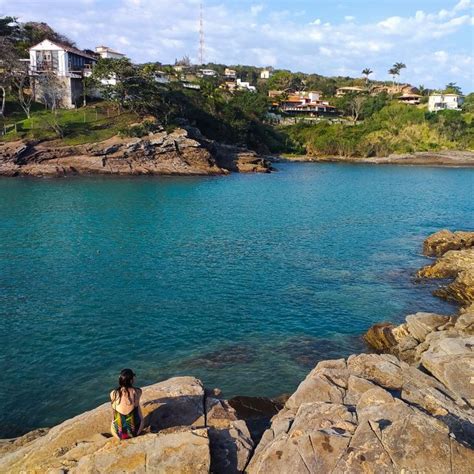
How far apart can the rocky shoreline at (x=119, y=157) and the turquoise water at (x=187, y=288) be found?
17.6m

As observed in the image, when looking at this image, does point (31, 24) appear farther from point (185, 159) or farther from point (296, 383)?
point (296, 383)

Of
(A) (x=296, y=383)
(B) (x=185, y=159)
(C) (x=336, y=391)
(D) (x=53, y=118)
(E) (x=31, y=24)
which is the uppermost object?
(E) (x=31, y=24)

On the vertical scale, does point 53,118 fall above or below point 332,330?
above

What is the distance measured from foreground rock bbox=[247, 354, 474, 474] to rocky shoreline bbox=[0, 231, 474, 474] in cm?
3

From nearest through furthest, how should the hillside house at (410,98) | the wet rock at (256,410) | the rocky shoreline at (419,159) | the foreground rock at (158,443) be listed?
the foreground rock at (158,443)
the wet rock at (256,410)
the rocky shoreline at (419,159)
the hillside house at (410,98)

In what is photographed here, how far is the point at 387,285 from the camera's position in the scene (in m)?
36.5

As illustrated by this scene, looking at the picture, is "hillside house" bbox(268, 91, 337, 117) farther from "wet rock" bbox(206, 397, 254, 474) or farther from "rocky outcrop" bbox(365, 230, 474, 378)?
"wet rock" bbox(206, 397, 254, 474)

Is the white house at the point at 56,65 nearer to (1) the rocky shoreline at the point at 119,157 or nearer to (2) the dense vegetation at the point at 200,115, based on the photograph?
(2) the dense vegetation at the point at 200,115

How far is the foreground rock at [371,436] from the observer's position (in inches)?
440

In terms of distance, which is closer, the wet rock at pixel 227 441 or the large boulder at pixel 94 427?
the wet rock at pixel 227 441

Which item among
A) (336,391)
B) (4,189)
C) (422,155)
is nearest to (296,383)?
(336,391)

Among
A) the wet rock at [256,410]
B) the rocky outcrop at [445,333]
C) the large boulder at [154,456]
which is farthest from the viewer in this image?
the rocky outcrop at [445,333]

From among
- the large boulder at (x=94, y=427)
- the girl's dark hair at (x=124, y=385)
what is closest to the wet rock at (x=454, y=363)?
the large boulder at (x=94, y=427)

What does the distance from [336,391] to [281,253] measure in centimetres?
2729
